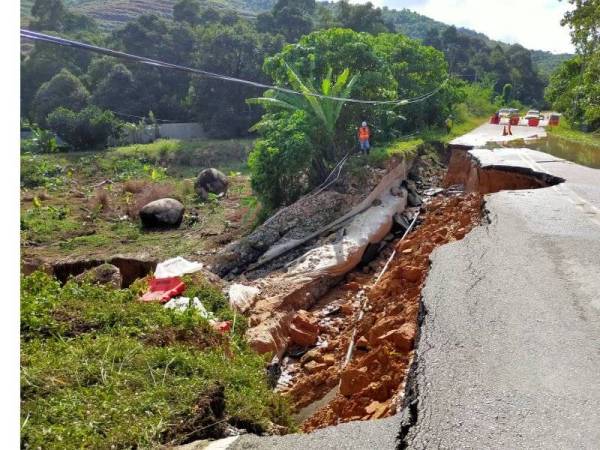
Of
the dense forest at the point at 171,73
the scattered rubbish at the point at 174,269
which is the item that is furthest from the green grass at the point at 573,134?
the dense forest at the point at 171,73

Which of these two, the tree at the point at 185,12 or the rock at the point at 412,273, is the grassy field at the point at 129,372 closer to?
the rock at the point at 412,273

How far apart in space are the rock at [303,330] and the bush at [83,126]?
2376cm

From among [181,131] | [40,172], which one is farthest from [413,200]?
[181,131]

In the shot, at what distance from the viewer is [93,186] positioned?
23.6 meters

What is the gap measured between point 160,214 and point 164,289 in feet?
31.8

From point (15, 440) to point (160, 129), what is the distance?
1275 inches

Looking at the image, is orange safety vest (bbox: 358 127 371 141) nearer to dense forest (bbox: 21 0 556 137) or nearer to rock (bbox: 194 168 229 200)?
rock (bbox: 194 168 229 200)

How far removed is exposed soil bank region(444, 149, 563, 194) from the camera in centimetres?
1102

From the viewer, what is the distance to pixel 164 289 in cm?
840

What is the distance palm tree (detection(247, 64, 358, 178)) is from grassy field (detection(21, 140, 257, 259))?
2879mm

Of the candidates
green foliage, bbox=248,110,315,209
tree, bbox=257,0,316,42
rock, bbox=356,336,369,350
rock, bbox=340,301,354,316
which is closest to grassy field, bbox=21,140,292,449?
rock, bbox=356,336,369,350

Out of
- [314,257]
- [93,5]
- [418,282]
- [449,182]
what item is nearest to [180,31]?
[449,182]

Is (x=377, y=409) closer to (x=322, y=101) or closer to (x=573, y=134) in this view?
(x=322, y=101)

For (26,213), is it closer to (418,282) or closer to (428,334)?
(418,282)
